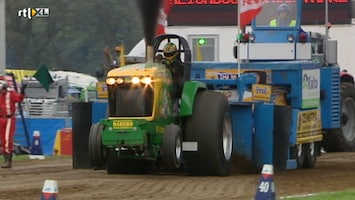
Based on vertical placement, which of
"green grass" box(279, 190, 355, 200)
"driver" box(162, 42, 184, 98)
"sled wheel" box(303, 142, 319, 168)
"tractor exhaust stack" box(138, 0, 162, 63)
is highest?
"tractor exhaust stack" box(138, 0, 162, 63)

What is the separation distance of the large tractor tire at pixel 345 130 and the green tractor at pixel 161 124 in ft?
23.2

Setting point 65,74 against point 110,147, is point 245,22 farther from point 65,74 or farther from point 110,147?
→ point 65,74

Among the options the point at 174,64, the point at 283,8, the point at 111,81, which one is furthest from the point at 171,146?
the point at 283,8

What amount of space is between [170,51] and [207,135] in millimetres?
1403

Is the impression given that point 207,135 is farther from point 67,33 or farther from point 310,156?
point 67,33

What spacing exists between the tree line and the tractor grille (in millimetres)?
30574

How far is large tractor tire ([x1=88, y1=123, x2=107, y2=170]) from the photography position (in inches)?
677

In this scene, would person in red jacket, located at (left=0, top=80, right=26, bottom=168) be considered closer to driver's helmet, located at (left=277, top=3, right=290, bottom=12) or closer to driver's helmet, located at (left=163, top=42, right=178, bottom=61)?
driver's helmet, located at (left=163, top=42, right=178, bottom=61)

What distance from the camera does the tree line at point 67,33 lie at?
163 feet

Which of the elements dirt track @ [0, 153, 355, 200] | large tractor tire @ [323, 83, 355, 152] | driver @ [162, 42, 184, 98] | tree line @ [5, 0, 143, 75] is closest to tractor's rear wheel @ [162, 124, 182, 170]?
dirt track @ [0, 153, 355, 200]

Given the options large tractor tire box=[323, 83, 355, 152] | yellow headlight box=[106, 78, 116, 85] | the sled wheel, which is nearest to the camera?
yellow headlight box=[106, 78, 116, 85]

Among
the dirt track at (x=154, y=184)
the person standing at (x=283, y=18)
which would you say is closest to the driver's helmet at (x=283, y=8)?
the person standing at (x=283, y=18)

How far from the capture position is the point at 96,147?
17.2 metres

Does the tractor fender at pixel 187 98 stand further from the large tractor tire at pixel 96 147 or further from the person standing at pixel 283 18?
the person standing at pixel 283 18
